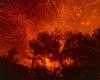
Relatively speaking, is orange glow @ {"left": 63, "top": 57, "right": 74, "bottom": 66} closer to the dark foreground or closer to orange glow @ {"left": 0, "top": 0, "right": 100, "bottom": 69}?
orange glow @ {"left": 0, "top": 0, "right": 100, "bottom": 69}

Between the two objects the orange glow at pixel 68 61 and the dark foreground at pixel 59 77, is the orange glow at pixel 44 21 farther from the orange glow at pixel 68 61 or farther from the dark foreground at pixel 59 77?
the dark foreground at pixel 59 77

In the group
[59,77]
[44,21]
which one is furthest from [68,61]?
[44,21]

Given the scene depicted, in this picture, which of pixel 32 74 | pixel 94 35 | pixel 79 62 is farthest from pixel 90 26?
pixel 32 74

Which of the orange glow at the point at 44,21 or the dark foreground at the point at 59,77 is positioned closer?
the dark foreground at the point at 59,77

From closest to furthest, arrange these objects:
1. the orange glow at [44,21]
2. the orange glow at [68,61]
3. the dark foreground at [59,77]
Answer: the dark foreground at [59,77] → the orange glow at [68,61] → the orange glow at [44,21]

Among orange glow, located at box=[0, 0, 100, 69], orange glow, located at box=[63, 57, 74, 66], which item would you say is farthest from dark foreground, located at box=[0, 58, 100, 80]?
orange glow, located at box=[0, 0, 100, 69]

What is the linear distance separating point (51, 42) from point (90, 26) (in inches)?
43.1

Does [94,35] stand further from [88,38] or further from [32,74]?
[32,74]

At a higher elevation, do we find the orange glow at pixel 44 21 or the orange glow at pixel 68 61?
the orange glow at pixel 44 21

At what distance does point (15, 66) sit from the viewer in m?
9.36

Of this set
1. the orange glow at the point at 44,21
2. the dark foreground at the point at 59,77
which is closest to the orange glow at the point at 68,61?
the orange glow at the point at 44,21

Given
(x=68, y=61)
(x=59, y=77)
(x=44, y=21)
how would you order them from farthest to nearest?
(x=44, y=21) < (x=68, y=61) < (x=59, y=77)

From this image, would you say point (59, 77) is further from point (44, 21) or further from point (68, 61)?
point (44, 21)

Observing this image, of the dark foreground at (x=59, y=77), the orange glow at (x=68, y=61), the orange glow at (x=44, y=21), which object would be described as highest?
the orange glow at (x=44, y=21)
